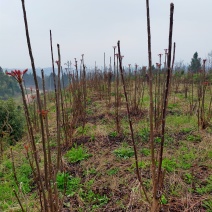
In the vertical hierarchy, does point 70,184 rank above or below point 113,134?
below

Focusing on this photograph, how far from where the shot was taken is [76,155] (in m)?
2.98

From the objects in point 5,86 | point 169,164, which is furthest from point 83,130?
point 5,86

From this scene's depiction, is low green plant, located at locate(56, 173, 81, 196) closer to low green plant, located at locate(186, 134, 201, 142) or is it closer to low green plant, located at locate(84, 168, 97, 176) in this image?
low green plant, located at locate(84, 168, 97, 176)

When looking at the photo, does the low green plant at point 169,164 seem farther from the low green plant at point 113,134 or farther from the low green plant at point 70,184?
the low green plant at point 113,134

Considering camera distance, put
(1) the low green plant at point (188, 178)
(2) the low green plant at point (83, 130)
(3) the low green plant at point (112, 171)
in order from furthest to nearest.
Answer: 1. (2) the low green plant at point (83, 130)
2. (3) the low green plant at point (112, 171)
3. (1) the low green plant at point (188, 178)

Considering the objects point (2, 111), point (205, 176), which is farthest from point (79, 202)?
point (2, 111)

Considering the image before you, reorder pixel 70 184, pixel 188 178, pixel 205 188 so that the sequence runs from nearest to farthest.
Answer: pixel 205 188, pixel 188 178, pixel 70 184

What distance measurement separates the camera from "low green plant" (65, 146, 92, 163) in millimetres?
2918

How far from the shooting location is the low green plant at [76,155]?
292 centimetres

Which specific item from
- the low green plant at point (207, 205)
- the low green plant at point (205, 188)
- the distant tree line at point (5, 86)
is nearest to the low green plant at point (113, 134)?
the low green plant at point (205, 188)

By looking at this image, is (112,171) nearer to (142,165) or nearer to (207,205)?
(142,165)

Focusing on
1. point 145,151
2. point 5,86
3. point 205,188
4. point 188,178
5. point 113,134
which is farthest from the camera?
point 5,86

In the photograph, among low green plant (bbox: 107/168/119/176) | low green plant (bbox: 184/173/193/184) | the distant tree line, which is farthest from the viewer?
the distant tree line

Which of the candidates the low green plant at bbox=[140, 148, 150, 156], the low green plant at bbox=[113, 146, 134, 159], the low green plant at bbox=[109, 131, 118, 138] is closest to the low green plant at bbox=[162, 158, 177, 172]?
the low green plant at bbox=[140, 148, 150, 156]
